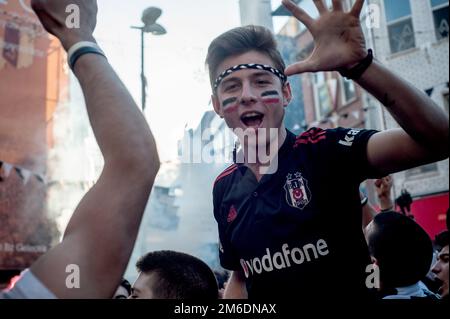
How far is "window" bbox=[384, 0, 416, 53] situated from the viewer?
13.0m

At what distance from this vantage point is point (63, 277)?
3.25 feet

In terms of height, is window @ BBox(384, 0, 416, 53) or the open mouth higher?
window @ BBox(384, 0, 416, 53)

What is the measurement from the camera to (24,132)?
11.5 meters

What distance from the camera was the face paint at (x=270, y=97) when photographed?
2094mm

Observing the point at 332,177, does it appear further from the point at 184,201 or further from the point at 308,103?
the point at 308,103

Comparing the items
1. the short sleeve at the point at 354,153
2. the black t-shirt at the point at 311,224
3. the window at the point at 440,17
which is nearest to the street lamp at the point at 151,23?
the black t-shirt at the point at 311,224

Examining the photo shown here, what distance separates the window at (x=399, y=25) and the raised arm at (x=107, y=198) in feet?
44.4

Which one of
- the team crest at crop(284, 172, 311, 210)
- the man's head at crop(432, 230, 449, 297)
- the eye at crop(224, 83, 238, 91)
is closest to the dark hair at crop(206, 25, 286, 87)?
the eye at crop(224, 83, 238, 91)

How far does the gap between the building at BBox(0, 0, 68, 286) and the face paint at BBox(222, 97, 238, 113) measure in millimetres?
9602

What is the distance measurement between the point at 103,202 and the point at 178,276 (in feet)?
4.04

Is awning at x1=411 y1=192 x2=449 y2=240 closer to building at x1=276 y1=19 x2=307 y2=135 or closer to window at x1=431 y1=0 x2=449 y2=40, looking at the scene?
window at x1=431 y1=0 x2=449 y2=40

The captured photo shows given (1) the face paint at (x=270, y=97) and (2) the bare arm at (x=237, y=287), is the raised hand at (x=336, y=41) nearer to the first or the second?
(1) the face paint at (x=270, y=97)

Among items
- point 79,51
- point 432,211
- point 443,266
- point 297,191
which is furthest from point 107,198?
point 432,211
